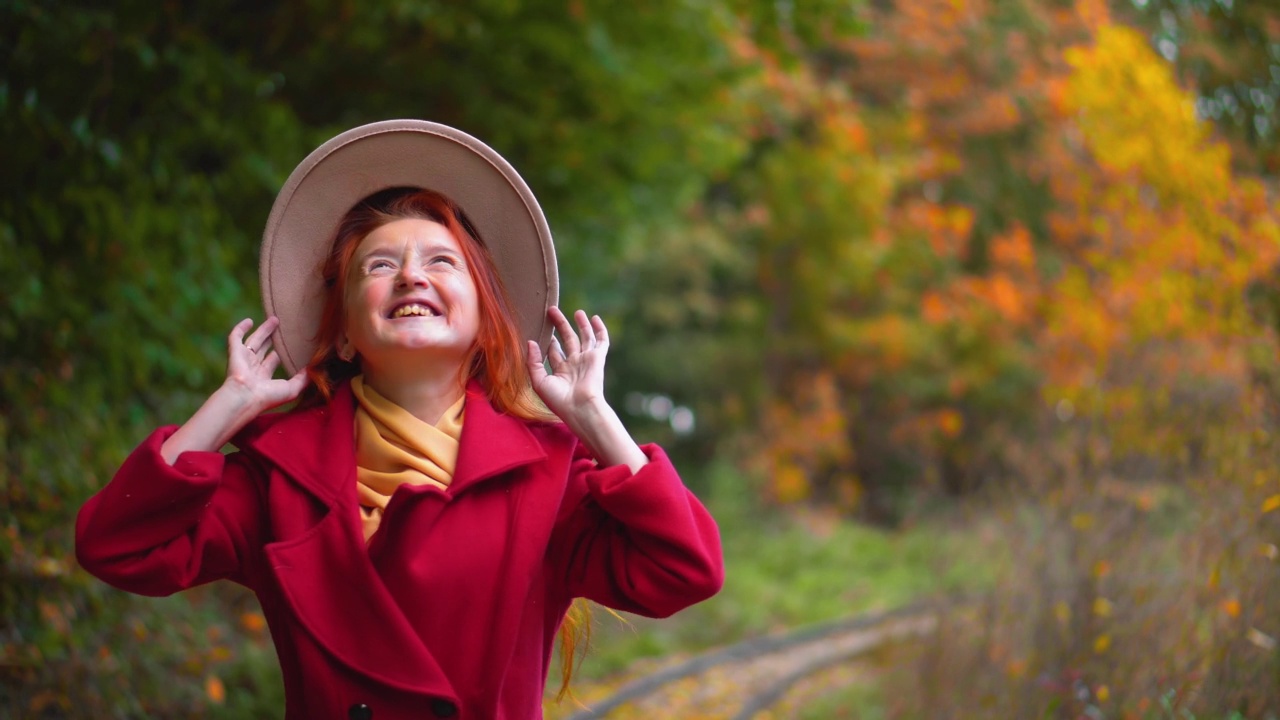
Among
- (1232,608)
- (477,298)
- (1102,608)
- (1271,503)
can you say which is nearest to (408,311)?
(477,298)

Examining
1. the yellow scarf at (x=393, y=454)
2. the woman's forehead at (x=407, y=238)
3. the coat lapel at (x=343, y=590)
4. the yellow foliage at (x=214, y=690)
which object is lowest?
the yellow foliage at (x=214, y=690)

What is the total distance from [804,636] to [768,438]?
7.55 m

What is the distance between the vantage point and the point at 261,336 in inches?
86.2

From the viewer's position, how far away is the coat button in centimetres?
193

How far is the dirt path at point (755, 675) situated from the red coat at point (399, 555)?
4.26 meters

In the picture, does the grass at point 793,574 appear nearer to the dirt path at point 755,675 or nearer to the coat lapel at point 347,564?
the dirt path at point 755,675

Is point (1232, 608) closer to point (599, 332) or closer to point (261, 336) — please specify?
point (599, 332)

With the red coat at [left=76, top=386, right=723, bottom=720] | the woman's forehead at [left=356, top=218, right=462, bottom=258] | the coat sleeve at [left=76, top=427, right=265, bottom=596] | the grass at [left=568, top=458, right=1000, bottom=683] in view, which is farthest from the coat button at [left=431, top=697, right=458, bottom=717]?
the grass at [left=568, top=458, right=1000, bottom=683]

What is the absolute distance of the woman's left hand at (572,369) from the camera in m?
2.11

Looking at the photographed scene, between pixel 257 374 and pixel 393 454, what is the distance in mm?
305

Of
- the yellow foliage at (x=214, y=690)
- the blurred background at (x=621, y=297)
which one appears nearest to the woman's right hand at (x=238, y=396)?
the blurred background at (x=621, y=297)

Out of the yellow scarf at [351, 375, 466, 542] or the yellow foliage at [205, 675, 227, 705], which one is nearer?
the yellow scarf at [351, 375, 466, 542]

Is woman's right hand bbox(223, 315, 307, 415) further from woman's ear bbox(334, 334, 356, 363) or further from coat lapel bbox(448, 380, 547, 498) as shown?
coat lapel bbox(448, 380, 547, 498)

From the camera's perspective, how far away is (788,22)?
23.3 feet
